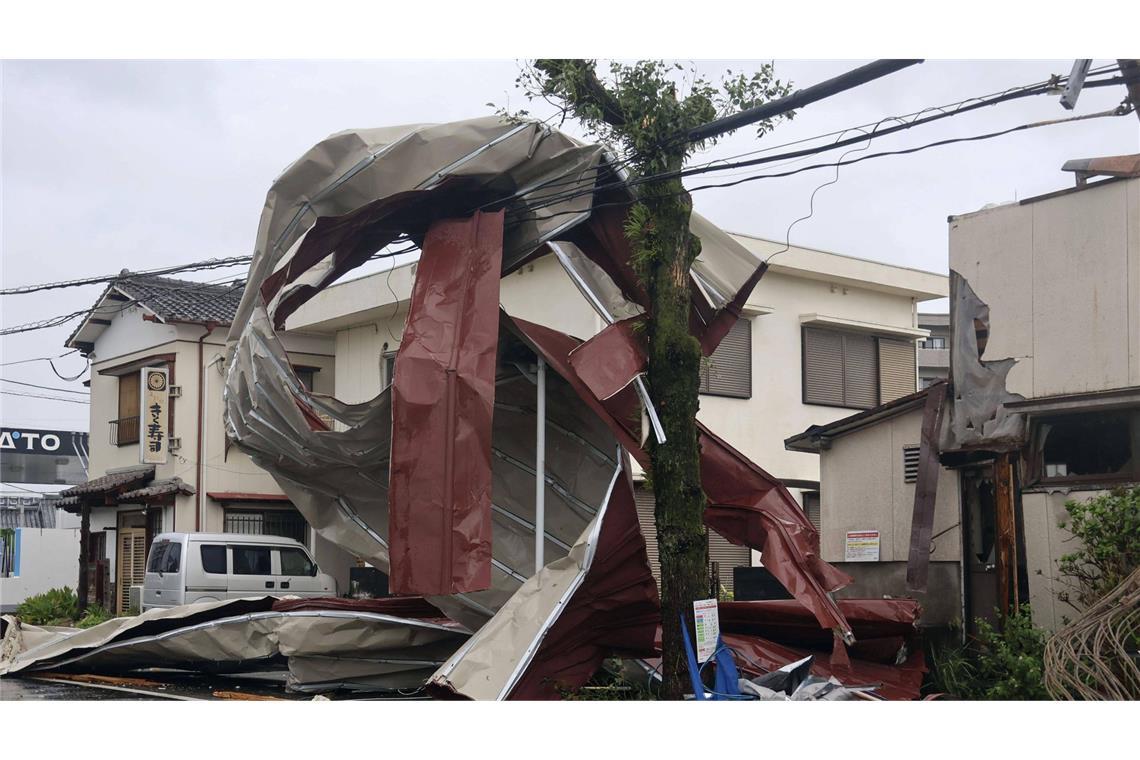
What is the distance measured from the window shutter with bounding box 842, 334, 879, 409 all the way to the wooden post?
1103 centimetres

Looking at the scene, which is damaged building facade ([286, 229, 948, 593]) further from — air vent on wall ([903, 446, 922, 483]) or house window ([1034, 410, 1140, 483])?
house window ([1034, 410, 1140, 483])

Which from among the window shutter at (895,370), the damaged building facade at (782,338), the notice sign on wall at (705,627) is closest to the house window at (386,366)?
the damaged building facade at (782,338)

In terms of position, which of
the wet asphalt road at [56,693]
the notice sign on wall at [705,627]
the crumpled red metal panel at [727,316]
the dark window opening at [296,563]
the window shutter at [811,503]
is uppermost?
the crumpled red metal panel at [727,316]

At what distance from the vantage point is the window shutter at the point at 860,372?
23062 millimetres

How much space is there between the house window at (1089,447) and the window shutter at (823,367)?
10.5m

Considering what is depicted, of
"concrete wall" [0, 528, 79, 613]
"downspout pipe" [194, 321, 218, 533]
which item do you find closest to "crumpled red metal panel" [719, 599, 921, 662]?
"downspout pipe" [194, 321, 218, 533]

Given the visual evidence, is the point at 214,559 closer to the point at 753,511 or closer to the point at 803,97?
the point at 753,511

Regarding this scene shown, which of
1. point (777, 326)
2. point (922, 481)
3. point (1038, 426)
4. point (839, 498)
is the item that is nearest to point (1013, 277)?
point (1038, 426)

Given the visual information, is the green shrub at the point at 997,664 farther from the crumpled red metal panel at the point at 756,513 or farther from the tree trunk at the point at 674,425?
the tree trunk at the point at 674,425

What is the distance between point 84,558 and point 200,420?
5018 millimetres

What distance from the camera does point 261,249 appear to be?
10.9 meters

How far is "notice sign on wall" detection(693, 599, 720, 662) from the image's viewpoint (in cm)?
952

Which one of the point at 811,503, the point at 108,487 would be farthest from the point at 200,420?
the point at 811,503

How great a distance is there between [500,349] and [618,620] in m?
3.11
